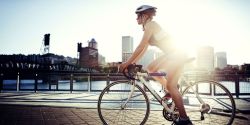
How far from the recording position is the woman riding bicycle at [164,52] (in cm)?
413

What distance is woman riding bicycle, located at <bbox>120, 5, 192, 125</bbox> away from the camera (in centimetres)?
413

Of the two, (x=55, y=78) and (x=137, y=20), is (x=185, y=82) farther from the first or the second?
(x=55, y=78)

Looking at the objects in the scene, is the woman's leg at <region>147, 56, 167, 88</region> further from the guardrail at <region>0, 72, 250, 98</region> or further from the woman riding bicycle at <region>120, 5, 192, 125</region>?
the guardrail at <region>0, 72, 250, 98</region>

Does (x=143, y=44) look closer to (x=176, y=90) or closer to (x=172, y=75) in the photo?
(x=172, y=75)

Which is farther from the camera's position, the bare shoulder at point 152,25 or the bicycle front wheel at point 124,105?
the bicycle front wheel at point 124,105

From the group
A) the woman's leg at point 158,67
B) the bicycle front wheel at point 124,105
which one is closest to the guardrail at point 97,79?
the bicycle front wheel at point 124,105

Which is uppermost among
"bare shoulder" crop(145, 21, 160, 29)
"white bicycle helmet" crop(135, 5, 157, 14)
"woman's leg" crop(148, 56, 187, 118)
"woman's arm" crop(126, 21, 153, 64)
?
"white bicycle helmet" crop(135, 5, 157, 14)

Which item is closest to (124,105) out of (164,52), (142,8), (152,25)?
(164,52)

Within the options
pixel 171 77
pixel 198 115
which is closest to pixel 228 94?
pixel 198 115

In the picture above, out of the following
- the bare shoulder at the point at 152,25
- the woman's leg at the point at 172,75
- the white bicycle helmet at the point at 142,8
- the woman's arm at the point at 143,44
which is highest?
the white bicycle helmet at the point at 142,8

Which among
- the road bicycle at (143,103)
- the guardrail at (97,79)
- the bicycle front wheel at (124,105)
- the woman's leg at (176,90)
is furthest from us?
the guardrail at (97,79)

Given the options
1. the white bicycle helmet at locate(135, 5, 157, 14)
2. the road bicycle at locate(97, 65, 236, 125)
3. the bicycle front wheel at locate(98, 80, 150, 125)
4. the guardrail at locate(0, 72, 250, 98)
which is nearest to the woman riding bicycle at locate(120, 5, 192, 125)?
the white bicycle helmet at locate(135, 5, 157, 14)

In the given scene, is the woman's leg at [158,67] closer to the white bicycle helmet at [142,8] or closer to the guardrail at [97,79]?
the white bicycle helmet at [142,8]

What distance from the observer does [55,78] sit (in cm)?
1862
